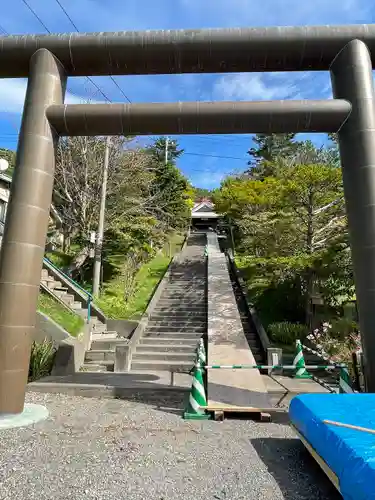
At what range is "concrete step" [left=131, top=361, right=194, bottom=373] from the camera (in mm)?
9750

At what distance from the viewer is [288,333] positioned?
11.9 meters

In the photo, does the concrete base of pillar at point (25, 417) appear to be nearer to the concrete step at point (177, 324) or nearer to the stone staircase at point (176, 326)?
the stone staircase at point (176, 326)

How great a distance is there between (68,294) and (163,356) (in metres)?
4.99

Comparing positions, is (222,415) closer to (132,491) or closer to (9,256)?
(132,491)

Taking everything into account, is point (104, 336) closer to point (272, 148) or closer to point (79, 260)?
point (79, 260)

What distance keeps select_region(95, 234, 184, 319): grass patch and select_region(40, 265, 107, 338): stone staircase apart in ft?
3.19

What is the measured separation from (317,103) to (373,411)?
4764 mm

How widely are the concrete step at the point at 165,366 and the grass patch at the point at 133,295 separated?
3.58 metres

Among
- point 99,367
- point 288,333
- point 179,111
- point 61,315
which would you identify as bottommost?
point 99,367

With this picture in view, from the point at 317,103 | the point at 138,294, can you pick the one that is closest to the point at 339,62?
the point at 317,103

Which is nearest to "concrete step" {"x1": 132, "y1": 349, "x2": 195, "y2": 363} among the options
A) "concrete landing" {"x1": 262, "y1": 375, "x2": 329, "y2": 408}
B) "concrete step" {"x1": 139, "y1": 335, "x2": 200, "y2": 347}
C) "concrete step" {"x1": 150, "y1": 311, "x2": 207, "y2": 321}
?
"concrete step" {"x1": 139, "y1": 335, "x2": 200, "y2": 347}

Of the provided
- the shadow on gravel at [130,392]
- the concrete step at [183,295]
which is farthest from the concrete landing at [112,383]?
the concrete step at [183,295]

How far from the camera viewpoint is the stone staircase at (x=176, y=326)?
10.2m

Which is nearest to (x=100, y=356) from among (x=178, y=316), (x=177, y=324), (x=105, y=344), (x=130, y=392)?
(x=105, y=344)
